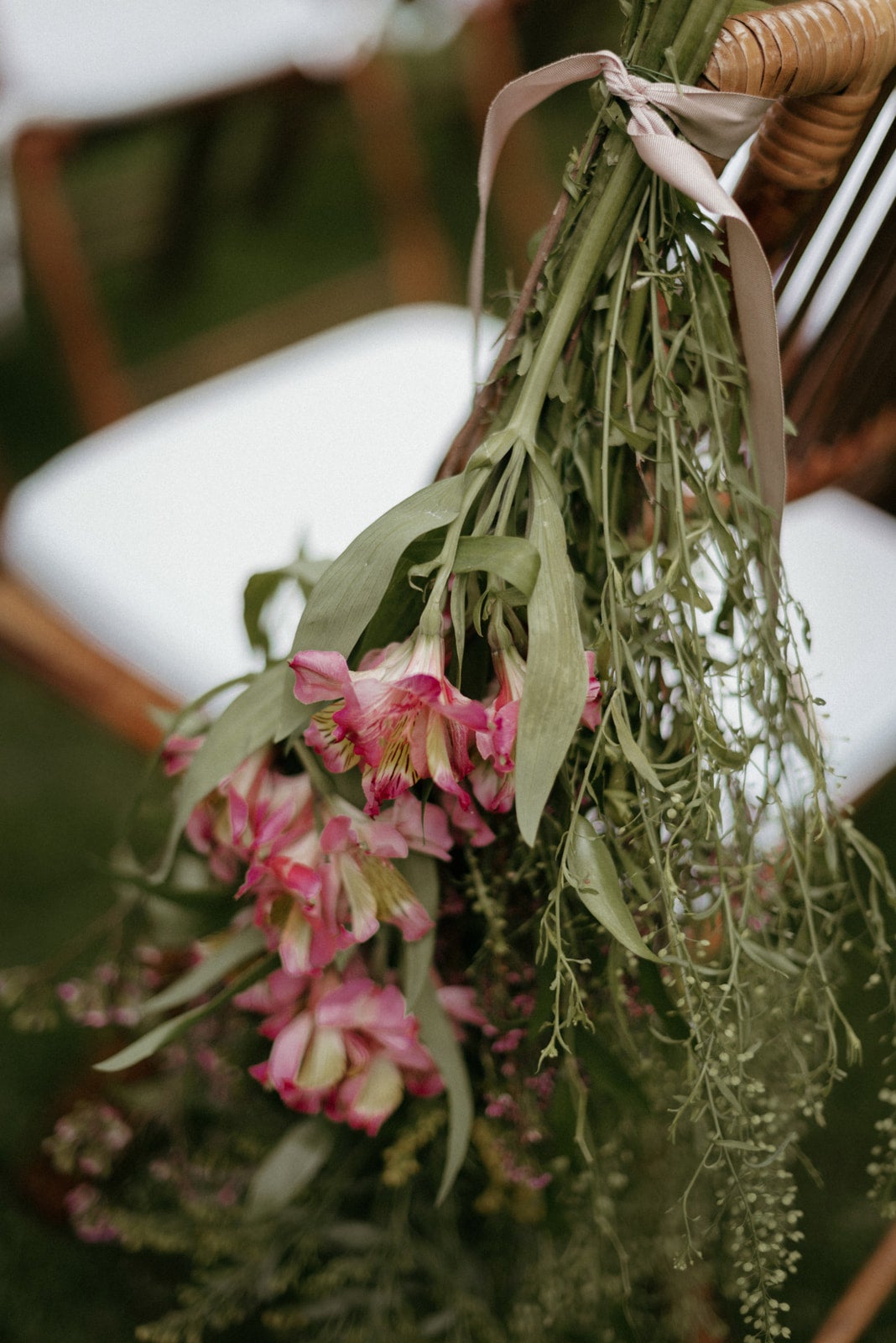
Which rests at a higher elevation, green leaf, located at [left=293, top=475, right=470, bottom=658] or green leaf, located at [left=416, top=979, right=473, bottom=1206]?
green leaf, located at [left=293, top=475, right=470, bottom=658]

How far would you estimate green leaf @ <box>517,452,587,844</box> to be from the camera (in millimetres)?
539

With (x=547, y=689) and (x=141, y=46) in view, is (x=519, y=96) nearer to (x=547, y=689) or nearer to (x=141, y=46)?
(x=547, y=689)

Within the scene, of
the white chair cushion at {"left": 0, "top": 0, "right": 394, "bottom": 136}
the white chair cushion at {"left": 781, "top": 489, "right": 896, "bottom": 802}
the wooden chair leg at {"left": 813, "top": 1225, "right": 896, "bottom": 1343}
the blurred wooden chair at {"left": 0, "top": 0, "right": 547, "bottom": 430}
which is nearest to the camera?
the wooden chair leg at {"left": 813, "top": 1225, "right": 896, "bottom": 1343}

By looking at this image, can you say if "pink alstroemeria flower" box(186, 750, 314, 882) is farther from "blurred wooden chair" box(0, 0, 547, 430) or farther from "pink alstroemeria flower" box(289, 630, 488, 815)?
"blurred wooden chair" box(0, 0, 547, 430)

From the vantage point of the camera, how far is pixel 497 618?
0.58 m

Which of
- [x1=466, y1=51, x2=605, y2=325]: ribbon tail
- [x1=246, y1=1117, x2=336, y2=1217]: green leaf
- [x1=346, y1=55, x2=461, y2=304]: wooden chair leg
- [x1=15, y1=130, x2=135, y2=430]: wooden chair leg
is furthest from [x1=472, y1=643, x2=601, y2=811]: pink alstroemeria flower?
[x1=346, y1=55, x2=461, y2=304]: wooden chair leg

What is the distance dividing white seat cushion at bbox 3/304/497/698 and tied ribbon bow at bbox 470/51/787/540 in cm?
50

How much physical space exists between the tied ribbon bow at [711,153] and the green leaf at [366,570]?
161mm

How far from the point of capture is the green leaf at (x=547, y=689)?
21.2 inches

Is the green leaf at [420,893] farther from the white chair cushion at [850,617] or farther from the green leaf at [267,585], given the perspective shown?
the white chair cushion at [850,617]

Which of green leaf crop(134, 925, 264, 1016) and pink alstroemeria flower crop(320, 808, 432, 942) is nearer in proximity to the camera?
pink alstroemeria flower crop(320, 808, 432, 942)

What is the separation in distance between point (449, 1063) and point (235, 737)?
0.24m

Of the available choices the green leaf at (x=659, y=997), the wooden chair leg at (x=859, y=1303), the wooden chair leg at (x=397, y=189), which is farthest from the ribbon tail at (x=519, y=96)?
the wooden chair leg at (x=397, y=189)

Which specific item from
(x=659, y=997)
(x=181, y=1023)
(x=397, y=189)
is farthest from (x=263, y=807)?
(x=397, y=189)
